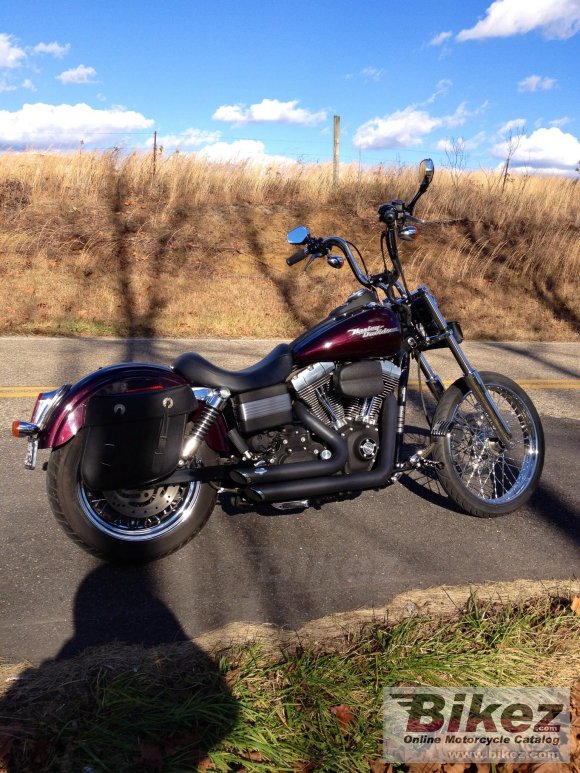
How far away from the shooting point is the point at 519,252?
52.1ft

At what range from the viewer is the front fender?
3480mm

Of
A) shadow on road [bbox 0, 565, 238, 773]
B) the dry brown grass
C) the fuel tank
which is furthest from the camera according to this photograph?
the dry brown grass

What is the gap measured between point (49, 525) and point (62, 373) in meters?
3.67

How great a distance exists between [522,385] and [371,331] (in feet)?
15.1

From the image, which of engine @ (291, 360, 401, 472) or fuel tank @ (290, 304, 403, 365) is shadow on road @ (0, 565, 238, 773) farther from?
fuel tank @ (290, 304, 403, 365)

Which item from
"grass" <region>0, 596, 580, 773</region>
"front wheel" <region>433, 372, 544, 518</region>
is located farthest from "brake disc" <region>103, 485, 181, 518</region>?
"front wheel" <region>433, 372, 544, 518</region>

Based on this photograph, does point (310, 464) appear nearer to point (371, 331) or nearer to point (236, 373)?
point (236, 373)

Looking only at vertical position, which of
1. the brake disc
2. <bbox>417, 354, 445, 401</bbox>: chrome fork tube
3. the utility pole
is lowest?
the brake disc

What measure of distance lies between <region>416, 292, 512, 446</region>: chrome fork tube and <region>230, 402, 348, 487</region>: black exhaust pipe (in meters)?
0.89

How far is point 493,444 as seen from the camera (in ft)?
15.0

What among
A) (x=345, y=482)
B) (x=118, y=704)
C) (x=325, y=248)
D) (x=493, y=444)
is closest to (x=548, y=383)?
(x=493, y=444)

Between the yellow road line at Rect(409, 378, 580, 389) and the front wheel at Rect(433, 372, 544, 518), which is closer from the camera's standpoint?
the front wheel at Rect(433, 372, 544, 518)

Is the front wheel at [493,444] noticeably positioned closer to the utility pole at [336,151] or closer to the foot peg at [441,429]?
the foot peg at [441,429]

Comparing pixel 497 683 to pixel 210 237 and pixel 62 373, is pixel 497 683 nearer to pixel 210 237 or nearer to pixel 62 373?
pixel 62 373
